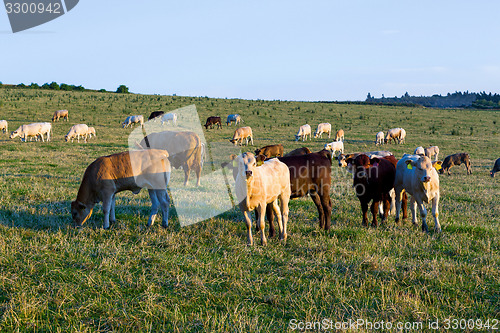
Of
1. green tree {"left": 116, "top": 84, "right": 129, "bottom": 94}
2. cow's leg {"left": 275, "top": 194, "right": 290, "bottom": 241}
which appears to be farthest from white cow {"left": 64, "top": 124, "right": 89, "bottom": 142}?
green tree {"left": 116, "top": 84, "right": 129, "bottom": 94}

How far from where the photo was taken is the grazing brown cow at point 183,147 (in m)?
13.3

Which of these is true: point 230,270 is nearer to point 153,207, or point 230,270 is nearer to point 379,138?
point 153,207

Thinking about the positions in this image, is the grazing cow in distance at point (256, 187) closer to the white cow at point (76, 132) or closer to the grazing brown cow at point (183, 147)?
the grazing brown cow at point (183, 147)

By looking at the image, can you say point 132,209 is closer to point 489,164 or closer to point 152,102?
point 489,164

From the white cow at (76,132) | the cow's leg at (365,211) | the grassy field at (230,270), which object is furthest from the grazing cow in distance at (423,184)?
the white cow at (76,132)

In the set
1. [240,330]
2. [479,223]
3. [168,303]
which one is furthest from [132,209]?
A: [479,223]

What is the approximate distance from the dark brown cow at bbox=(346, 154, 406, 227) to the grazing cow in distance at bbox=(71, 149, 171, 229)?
170 inches

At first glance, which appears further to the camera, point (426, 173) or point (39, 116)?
point (39, 116)

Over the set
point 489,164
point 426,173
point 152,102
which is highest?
A: point 152,102

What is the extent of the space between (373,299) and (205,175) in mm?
11600

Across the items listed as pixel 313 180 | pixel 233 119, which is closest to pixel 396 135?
pixel 233 119

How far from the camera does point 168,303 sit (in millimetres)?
Result: 4320

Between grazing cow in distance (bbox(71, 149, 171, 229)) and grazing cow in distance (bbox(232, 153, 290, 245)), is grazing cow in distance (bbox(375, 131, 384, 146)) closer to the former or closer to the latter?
grazing cow in distance (bbox(232, 153, 290, 245))

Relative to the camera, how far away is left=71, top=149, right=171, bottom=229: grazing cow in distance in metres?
7.45
